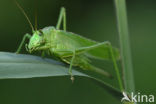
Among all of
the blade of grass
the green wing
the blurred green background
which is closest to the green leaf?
the blade of grass

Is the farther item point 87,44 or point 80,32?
point 80,32

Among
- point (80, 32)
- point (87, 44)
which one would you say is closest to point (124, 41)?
point (87, 44)

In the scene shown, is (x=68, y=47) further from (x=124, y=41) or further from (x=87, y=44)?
(x=124, y=41)

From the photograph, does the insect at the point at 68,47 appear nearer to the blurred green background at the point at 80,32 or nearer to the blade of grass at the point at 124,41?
the blade of grass at the point at 124,41

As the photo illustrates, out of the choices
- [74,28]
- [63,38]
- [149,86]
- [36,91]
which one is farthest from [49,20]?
[149,86]

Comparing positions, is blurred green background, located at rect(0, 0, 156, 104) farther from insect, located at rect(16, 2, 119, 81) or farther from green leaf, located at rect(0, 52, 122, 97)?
green leaf, located at rect(0, 52, 122, 97)

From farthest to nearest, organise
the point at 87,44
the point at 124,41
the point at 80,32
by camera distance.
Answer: the point at 80,32
the point at 87,44
the point at 124,41
